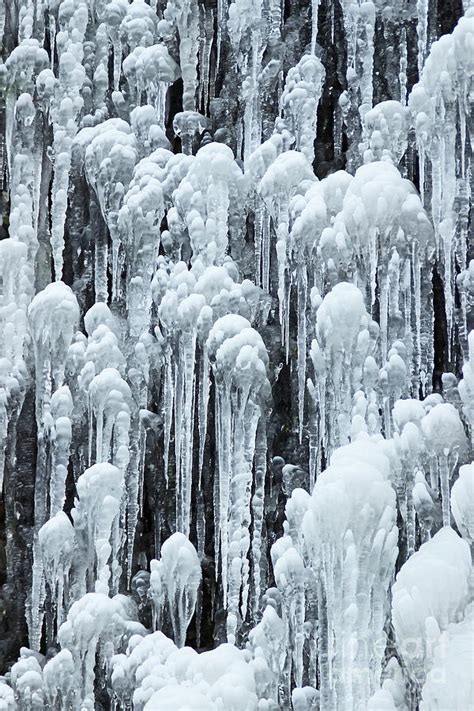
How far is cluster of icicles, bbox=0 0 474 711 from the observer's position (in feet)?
16.9

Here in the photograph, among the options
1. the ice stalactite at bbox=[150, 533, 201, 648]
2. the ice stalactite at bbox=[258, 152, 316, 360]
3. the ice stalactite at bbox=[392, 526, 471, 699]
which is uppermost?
the ice stalactite at bbox=[258, 152, 316, 360]

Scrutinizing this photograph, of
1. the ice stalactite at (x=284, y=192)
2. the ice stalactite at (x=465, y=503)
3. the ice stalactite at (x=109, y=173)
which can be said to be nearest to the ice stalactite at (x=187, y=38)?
the ice stalactite at (x=109, y=173)

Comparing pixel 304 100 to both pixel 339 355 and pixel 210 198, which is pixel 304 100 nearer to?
pixel 210 198

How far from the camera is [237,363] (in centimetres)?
633

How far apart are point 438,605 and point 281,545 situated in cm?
137

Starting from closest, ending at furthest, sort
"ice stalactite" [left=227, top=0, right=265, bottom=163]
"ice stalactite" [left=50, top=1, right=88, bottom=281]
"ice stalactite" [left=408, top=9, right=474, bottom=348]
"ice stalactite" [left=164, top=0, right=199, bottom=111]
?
"ice stalactite" [left=408, top=9, right=474, bottom=348] → "ice stalactite" [left=227, top=0, right=265, bottom=163] → "ice stalactite" [left=164, top=0, right=199, bottom=111] → "ice stalactite" [left=50, top=1, right=88, bottom=281]

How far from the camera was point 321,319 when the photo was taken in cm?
584

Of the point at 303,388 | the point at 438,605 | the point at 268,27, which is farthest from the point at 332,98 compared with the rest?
the point at 438,605

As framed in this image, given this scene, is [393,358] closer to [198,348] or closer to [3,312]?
[198,348]

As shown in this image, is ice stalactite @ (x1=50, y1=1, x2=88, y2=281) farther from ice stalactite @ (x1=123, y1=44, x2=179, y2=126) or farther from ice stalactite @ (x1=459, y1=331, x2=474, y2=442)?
ice stalactite @ (x1=459, y1=331, x2=474, y2=442)

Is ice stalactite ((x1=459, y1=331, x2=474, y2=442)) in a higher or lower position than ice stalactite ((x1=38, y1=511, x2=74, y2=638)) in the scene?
higher

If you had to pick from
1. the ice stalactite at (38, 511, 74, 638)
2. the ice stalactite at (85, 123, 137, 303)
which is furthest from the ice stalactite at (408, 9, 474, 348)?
the ice stalactite at (38, 511, 74, 638)

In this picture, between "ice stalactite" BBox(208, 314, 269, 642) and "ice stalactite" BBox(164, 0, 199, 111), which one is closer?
→ "ice stalactite" BBox(208, 314, 269, 642)

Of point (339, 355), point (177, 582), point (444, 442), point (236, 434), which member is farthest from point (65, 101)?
point (444, 442)
